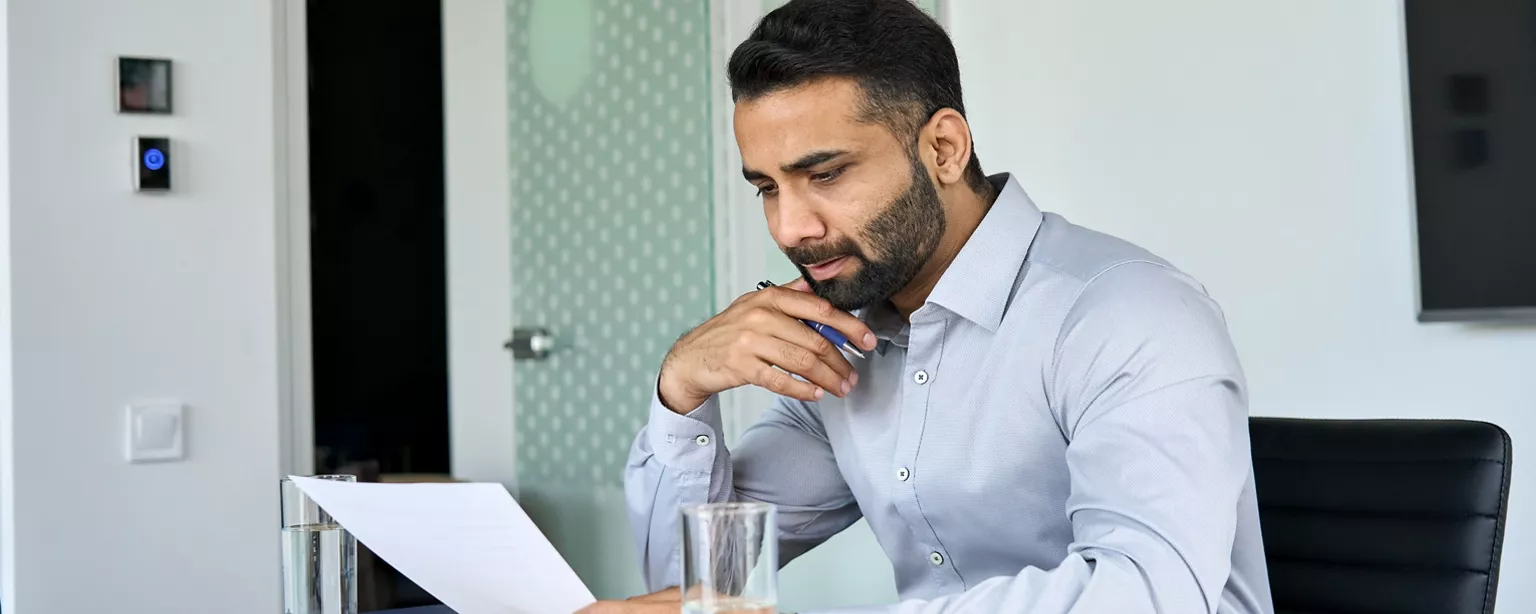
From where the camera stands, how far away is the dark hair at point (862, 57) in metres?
1.40

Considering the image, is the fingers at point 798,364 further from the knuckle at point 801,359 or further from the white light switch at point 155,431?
the white light switch at point 155,431

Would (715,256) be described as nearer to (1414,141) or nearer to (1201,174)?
(1201,174)

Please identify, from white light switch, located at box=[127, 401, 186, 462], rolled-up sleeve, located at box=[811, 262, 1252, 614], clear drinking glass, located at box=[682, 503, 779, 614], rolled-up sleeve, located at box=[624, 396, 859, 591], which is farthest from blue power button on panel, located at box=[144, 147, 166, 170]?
clear drinking glass, located at box=[682, 503, 779, 614]

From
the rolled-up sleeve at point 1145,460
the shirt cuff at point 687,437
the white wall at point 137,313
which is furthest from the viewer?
the white wall at point 137,313

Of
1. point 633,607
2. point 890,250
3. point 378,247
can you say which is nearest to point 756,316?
point 890,250

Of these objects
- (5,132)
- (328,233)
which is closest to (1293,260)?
(328,233)

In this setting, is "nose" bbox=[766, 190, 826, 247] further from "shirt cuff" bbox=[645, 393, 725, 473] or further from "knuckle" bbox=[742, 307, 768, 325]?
"shirt cuff" bbox=[645, 393, 725, 473]

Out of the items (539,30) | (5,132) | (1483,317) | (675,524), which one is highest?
(539,30)

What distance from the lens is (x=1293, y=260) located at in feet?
7.19

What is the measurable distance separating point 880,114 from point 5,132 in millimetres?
1581

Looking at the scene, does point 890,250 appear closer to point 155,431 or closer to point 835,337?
point 835,337

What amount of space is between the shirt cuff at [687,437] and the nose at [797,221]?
0.22 meters

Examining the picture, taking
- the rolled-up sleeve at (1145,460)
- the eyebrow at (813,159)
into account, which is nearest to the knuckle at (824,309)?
the eyebrow at (813,159)

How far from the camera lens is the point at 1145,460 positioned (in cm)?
112
